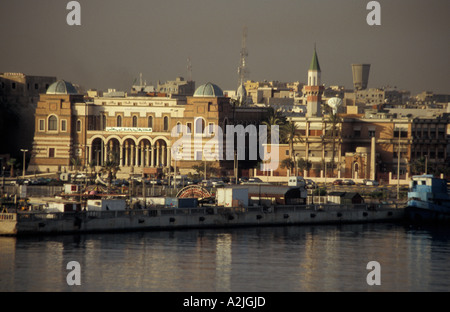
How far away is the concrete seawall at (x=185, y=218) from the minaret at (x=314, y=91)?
226 ft

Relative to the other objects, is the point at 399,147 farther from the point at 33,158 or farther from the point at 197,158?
the point at 33,158

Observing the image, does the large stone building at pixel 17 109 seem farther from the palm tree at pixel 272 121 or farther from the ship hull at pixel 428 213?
the ship hull at pixel 428 213

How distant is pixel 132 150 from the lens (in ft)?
565

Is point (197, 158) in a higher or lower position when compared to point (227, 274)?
higher

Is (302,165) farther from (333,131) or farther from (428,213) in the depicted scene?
(428,213)

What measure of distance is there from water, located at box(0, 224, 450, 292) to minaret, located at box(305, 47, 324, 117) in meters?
82.1

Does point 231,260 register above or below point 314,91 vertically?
below

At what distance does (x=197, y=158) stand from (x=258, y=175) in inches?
449

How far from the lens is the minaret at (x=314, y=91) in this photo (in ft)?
608

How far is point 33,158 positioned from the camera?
17062cm

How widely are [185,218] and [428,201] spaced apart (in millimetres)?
28904

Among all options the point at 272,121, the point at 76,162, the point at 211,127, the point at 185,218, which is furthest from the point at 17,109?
the point at 185,218
